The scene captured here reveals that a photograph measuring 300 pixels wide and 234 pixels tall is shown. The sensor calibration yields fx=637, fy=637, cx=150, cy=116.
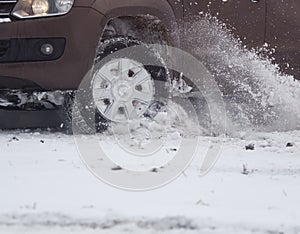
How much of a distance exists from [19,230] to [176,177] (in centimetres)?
129

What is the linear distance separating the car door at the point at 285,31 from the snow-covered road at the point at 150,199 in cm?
141

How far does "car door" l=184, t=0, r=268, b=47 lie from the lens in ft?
18.7

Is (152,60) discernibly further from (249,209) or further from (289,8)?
(249,209)

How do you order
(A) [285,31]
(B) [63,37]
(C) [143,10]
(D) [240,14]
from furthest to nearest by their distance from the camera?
(A) [285,31], (D) [240,14], (C) [143,10], (B) [63,37]

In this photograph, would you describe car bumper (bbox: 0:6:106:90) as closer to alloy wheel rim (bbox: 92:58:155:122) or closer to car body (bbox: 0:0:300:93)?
car body (bbox: 0:0:300:93)

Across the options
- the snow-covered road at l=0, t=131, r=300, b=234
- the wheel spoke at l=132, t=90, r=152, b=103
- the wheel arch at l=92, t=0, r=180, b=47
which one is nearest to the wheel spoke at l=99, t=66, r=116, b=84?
the wheel spoke at l=132, t=90, r=152, b=103

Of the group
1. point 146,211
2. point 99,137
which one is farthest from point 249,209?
point 99,137

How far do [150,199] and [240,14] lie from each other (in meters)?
2.60

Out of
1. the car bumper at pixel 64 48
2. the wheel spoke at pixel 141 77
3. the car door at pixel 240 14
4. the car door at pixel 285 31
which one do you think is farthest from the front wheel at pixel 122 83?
the car door at pixel 285 31

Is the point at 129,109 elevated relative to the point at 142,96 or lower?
lower

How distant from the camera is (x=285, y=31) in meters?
6.09

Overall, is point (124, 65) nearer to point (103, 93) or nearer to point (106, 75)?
point (106, 75)

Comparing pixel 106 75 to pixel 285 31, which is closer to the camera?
pixel 106 75

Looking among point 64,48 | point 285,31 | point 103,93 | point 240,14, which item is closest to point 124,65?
point 103,93
